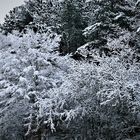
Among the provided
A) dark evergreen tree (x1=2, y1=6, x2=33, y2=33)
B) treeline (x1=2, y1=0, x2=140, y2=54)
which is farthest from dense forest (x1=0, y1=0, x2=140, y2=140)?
dark evergreen tree (x1=2, y1=6, x2=33, y2=33)

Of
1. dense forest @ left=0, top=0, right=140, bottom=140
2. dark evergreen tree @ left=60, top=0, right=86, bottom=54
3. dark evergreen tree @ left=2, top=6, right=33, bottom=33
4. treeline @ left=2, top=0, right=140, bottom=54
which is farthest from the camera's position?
dark evergreen tree @ left=2, top=6, right=33, bottom=33

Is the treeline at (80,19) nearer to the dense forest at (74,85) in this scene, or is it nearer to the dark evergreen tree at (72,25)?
the dark evergreen tree at (72,25)

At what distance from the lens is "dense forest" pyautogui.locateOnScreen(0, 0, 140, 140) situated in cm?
1606

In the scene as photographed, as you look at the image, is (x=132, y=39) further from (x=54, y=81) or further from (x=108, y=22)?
(x=54, y=81)

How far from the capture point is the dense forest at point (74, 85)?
632 inches

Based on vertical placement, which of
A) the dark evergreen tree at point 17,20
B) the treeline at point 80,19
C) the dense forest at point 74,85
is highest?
the dark evergreen tree at point 17,20

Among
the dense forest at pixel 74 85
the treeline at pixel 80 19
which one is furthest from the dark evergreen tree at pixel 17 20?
the dense forest at pixel 74 85

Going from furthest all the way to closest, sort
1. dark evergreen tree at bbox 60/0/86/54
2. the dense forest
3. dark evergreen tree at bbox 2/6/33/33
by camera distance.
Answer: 1. dark evergreen tree at bbox 2/6/33/33
2. dark evergreen tree at bbox 60/0/86/54
3. the dense forest

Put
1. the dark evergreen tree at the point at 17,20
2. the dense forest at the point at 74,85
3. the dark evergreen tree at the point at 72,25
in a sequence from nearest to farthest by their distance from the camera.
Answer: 1. the dense forest at the point at 74,85
2. the dark evergreen tree at the point at 72,25
3. the dark evergreen tree at the point at 17,20

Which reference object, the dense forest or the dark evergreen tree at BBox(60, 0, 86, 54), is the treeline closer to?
the dark evergreen tree at BBox(60, 0, 86, 54)

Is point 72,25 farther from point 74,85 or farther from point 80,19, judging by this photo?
point 74,85

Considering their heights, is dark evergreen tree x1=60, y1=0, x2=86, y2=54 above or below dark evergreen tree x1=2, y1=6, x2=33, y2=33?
below

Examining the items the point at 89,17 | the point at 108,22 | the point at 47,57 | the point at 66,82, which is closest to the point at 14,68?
the point at 47,57

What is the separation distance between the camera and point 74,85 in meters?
16.9
